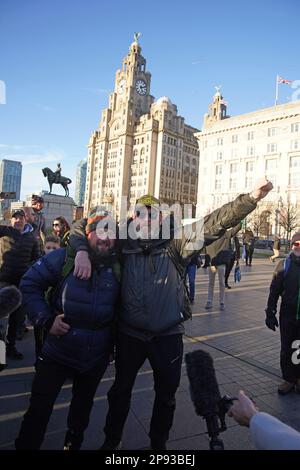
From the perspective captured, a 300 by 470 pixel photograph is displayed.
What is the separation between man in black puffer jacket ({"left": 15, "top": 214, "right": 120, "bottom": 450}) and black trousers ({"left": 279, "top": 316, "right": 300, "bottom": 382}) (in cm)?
255

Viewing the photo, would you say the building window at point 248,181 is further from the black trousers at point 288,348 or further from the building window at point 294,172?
the black trousers at point 288,348

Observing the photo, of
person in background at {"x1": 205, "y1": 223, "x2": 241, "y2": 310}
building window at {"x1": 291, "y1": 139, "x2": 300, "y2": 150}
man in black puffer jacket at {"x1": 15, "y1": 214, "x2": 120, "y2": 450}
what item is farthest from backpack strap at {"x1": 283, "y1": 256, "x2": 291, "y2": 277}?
building window at {"x1": 291, "y1": 139, "x2": 300, "y2": 150}

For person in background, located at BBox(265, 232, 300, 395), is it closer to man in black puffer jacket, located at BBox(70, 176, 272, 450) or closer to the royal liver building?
man in black puffer jacket, located at BBox(70, 176, 272, 450)

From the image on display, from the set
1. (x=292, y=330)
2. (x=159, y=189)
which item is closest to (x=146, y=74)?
(x=159, y=189)

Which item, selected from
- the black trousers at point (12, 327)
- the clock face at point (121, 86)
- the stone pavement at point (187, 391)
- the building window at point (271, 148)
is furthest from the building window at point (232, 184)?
the black trousers at point (12, 327)

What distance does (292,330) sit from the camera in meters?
4.12

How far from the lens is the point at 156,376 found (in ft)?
8.54

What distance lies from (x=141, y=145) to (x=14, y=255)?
108005 mm

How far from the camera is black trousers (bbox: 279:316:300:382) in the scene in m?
4.00

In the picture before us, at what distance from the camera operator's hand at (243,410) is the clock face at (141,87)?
120634 millimetres

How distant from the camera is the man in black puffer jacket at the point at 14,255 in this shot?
4898 mm
